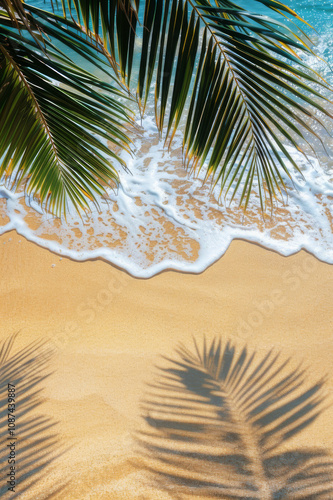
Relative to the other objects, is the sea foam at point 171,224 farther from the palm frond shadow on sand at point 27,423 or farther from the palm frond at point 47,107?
the palm frond at point 47,107

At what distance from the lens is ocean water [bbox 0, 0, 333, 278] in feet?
11.1

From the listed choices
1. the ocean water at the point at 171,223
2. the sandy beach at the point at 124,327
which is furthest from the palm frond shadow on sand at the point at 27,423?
the ocean water at the point at 171,223

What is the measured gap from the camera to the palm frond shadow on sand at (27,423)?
74.8 inches

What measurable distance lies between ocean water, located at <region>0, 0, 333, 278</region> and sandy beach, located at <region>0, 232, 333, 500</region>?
0.15 metres

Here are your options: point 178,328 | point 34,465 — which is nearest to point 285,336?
point 178,328

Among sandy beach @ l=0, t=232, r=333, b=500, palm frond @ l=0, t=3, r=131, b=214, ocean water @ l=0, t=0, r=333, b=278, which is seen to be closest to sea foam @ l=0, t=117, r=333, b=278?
ocean water @ l=0, t=0, r=333, b=278

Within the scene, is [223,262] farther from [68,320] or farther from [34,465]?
[34,465]

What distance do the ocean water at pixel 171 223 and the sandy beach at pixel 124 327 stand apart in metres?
0.15

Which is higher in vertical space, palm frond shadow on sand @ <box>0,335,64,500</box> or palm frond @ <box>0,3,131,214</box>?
palm frond @ <box>0,3,131,214</box>

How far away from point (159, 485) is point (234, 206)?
2.62 metres

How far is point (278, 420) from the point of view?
7.11 ft

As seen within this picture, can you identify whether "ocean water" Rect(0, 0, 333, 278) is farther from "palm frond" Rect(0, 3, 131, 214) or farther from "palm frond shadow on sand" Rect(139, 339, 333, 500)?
"palm frond" Rect(0, 3, 131, 214)

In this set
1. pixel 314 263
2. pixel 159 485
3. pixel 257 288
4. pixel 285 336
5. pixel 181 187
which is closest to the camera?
pixel 159 485

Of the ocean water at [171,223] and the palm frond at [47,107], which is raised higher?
the palm frond at [47,107]
